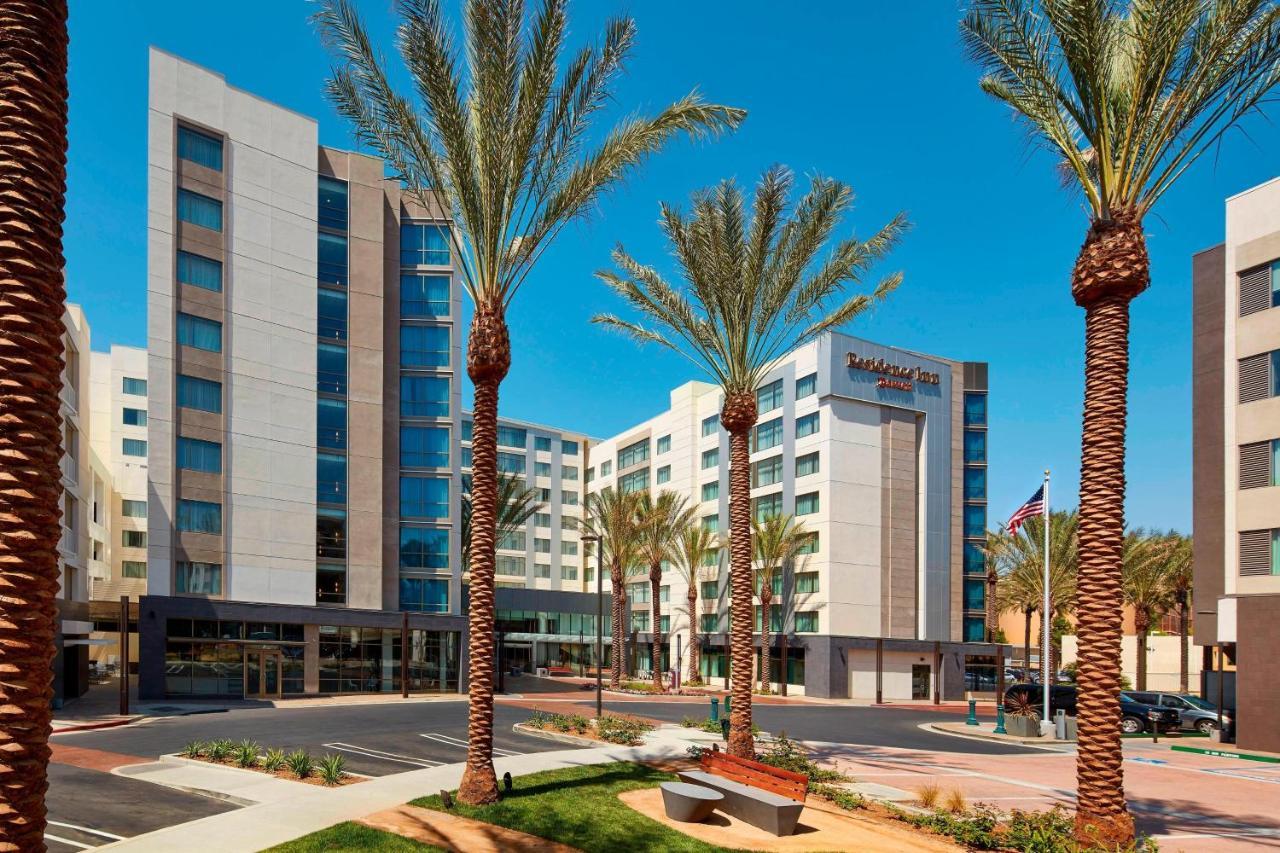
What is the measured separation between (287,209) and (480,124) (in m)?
34.6

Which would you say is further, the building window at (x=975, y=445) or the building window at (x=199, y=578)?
the building window at (x=975, y=445)

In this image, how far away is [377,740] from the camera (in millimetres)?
27453

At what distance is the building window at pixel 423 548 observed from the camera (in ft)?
173

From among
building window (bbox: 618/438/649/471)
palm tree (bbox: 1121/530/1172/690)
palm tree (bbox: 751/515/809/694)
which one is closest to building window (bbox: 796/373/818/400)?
palm tree (bbox: 751/515/809/694)

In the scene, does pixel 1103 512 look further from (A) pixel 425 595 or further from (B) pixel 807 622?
(B) pixel 807 622

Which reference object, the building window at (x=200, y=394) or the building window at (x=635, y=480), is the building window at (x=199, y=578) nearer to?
the building window at (x=200, y=394)

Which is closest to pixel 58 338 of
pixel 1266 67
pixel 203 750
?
pixel 1266 67

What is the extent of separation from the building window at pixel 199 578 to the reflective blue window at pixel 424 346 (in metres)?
15.2

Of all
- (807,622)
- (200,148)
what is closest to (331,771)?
(200,148)

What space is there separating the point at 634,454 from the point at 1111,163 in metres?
76.9

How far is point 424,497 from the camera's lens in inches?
2096

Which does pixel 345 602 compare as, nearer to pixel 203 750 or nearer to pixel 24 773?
pixel 203 750

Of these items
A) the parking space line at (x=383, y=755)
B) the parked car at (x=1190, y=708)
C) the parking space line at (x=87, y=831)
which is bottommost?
the parked car at (x=1190, y=708)

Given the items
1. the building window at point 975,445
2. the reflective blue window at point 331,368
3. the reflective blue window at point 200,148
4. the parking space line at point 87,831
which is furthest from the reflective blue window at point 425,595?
the building window at point 975,445
